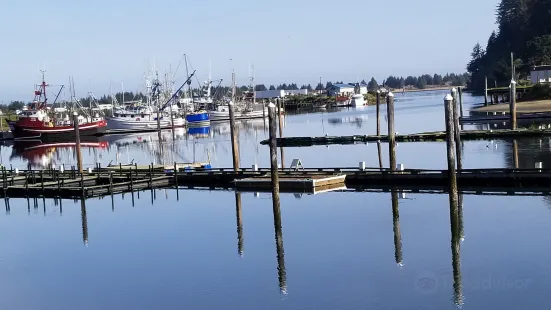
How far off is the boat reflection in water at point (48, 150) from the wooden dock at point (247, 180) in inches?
954

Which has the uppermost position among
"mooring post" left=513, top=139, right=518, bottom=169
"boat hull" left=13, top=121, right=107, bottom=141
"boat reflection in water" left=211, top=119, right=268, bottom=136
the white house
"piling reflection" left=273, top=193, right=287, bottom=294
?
the white house

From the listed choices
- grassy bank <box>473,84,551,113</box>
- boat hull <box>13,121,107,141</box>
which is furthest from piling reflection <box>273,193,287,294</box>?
boat hull <box>13,121,107,141</box>

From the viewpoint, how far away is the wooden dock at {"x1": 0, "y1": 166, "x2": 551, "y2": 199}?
42.5 meters

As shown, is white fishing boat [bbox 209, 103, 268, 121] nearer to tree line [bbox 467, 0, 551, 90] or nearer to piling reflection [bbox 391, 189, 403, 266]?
tree line [bbox 467, 0, 551, 90]

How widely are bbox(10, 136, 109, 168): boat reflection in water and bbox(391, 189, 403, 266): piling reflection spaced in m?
41.9

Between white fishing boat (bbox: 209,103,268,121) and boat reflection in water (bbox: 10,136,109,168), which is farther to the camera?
white fishing boat (bbox: 209,103,268,121)

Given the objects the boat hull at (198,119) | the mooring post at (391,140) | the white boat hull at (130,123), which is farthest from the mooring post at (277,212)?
the boat hull at (198,119)

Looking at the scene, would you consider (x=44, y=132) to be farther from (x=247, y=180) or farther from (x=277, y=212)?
(x=277, y=212)

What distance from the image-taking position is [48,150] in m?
104

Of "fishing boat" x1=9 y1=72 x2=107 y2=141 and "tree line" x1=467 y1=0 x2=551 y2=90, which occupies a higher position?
"tree line" x1=467 y1=0 x2=551 y2=90

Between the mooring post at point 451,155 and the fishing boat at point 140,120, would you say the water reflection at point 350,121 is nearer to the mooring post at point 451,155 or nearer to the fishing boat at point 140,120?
the fishing boat at point 140,120

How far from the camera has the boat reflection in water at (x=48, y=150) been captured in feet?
279

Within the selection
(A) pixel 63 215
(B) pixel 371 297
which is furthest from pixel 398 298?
(A) pixel 63 215

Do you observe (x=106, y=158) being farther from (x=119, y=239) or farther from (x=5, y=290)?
(x=5, y=290)
